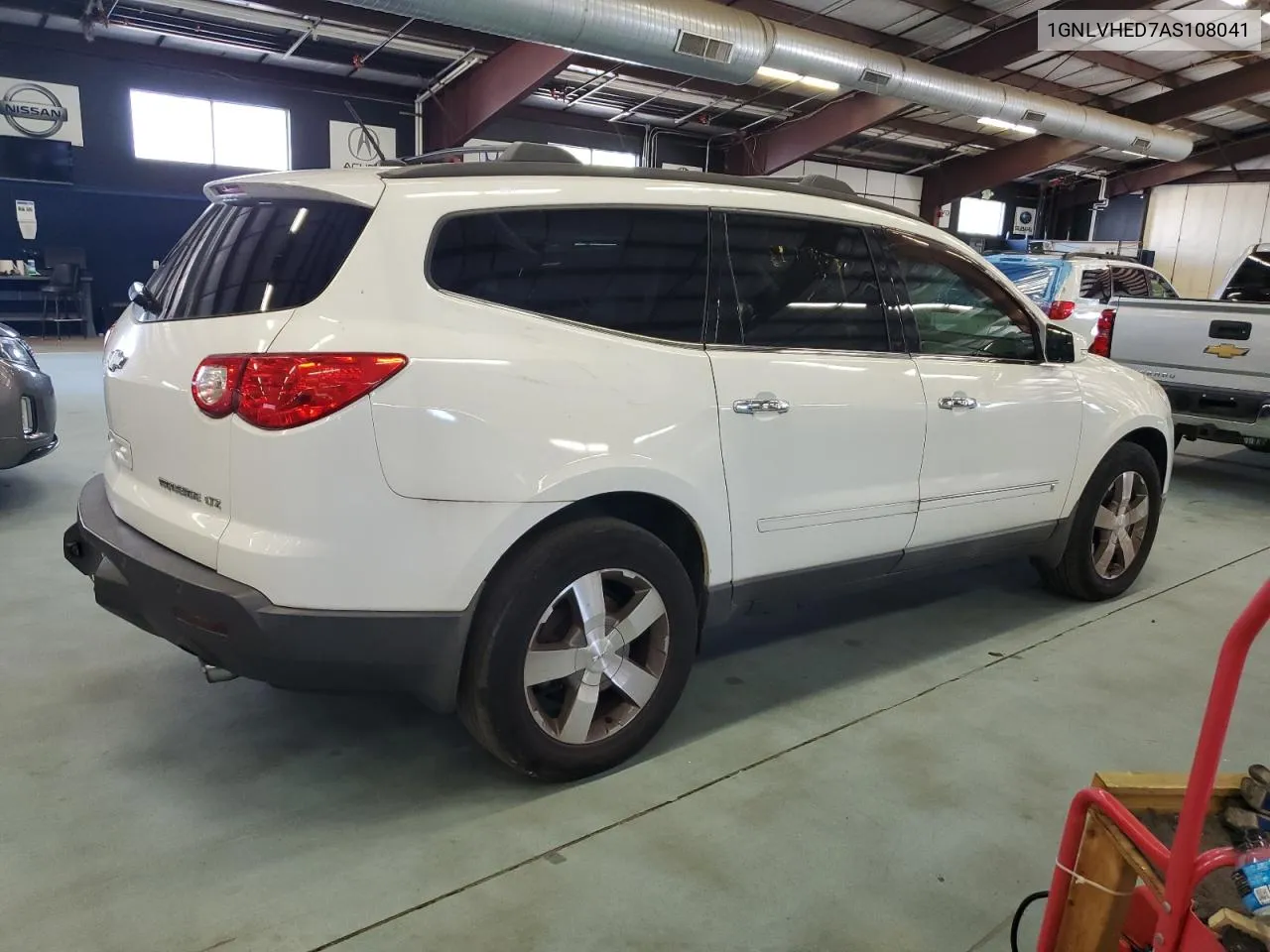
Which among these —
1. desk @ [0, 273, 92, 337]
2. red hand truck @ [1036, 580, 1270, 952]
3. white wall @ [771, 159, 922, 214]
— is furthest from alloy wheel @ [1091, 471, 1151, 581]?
white wall @ [771, 159, 922, 214]

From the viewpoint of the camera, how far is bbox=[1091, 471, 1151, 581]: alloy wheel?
3953 millimetres

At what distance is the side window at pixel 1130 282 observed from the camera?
32.1 feet

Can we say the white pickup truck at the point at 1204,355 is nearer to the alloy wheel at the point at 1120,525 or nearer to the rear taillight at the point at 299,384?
the alloy wheel at the point at 1120,525

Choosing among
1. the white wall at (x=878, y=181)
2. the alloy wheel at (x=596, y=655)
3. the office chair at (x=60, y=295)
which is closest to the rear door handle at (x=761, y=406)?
the alloy wheel at (x=596, y=655)

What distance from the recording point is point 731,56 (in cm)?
959

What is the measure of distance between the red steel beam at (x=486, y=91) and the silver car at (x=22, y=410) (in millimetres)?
7685

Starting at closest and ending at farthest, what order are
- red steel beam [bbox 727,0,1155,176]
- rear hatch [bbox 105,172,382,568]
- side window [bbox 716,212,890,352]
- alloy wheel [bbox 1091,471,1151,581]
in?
rear hatch [bbox 105,172,382,568]
side window [bbox 716,212,890,352]
alloy wheel [bbox 1091,471,1151,581]
red steel beam [bbox 727,0,1155,176]

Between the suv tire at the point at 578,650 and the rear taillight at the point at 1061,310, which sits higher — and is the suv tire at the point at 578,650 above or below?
below

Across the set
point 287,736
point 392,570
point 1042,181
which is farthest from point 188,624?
point 1042,181

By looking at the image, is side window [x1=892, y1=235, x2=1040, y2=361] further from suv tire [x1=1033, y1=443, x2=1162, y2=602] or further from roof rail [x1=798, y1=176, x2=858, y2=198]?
suv tire [x1=1033, y1=443, x2=1162, y2=602]

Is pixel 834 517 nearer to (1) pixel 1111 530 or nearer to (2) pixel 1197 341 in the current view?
(1) pixel 1111 530

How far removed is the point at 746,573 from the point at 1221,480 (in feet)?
19.4

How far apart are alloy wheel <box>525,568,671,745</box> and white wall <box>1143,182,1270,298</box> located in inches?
985

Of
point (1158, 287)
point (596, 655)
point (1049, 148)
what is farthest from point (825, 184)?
point (1049, 148)
